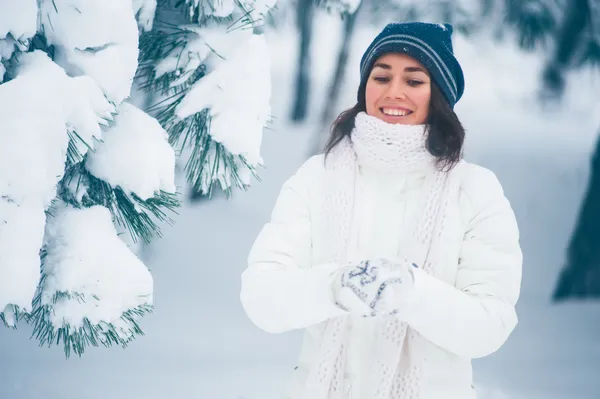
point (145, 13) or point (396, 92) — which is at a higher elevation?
point (145, 13)

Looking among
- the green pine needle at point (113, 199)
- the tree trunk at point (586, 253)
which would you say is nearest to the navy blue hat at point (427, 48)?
the green pine needle at point (113, 199)

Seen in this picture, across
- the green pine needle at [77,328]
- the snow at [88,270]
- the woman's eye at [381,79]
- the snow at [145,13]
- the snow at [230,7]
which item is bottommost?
the green pine needle at [77,328]

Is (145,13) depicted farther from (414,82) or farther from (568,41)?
(568,41)

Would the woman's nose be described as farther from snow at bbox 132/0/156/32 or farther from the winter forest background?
snow at bbox 132/0/156/32

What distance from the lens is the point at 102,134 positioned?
2.30 metres

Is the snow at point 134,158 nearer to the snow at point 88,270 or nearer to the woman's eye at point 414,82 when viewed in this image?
Answer: the snow at point 88,270

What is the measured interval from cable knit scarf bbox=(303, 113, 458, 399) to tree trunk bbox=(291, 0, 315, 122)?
8360 millimetres

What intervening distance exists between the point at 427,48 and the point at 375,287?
832 millimetres

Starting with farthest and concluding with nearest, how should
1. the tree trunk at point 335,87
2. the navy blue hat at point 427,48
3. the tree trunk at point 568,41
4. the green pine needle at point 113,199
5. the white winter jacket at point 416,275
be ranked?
the tree trunk at point 568,41
the tree trunk at point 335,87
the green pine needle at point 113,199
the navy blue hat at point 427,48
the white winter jacket at point 416,275

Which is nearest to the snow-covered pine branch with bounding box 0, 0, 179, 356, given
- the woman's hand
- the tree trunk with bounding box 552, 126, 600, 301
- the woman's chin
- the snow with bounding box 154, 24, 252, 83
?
the snow with bounding box 154, 24, 252, 83

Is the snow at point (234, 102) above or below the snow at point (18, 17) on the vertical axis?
below

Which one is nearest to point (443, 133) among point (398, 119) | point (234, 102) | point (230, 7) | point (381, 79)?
point (398, 119)

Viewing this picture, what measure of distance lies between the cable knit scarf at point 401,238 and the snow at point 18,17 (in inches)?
40.5

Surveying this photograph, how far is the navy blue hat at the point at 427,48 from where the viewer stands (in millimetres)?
1939
